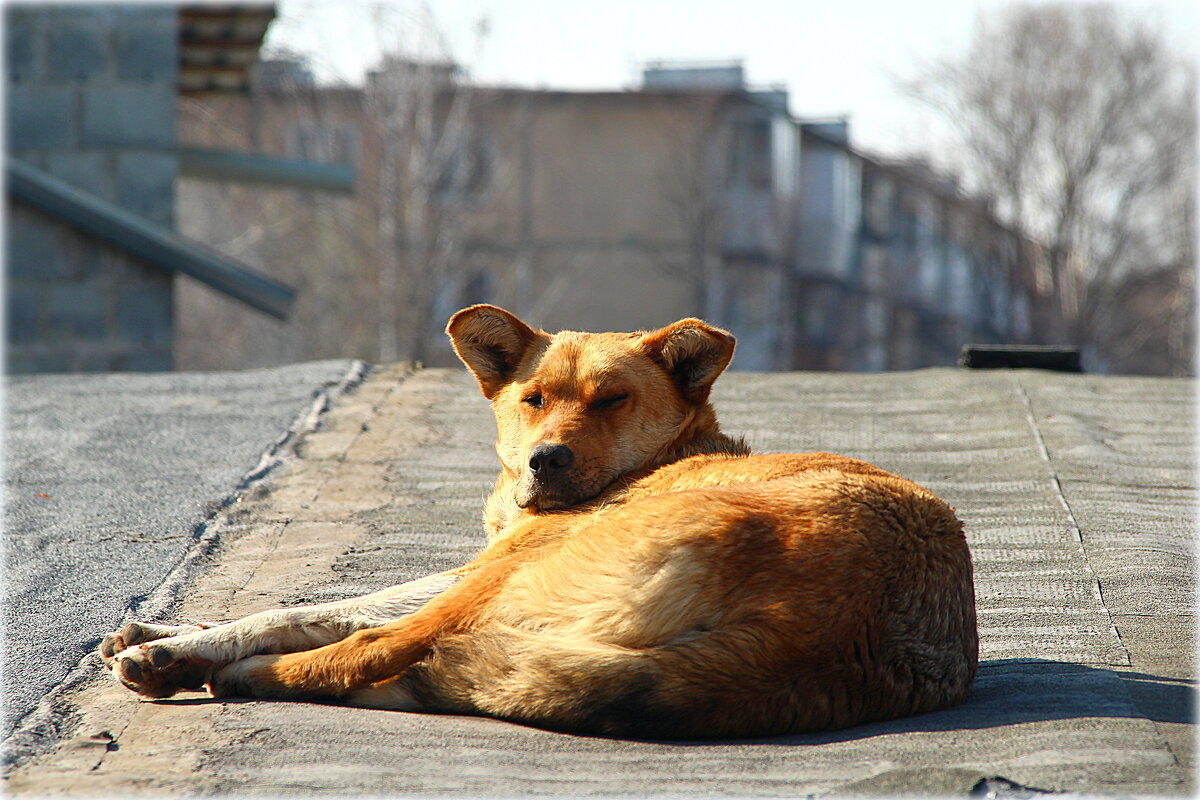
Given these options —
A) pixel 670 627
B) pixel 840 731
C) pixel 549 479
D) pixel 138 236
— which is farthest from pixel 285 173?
pixel 840 731

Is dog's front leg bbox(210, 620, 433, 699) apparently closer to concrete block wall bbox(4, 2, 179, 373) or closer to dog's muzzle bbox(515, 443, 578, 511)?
dog's muzzle bbox(515, 443, 578, 511)

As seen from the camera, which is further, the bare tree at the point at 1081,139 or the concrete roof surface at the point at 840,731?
the bare tree at the point at 1081,139

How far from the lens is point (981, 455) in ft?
19.6

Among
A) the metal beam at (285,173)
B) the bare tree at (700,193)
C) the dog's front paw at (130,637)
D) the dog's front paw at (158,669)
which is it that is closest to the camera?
the dog's front paw at (158,669)

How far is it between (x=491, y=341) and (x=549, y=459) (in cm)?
73

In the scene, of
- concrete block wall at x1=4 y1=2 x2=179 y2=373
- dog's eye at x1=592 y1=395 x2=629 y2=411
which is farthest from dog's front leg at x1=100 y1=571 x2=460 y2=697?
concrete block wall at x1=4 y1=2 x2=179 y2=373

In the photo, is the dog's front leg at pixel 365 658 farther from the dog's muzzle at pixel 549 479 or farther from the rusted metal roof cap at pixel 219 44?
the rusted metal roof cap at pixel 219 44

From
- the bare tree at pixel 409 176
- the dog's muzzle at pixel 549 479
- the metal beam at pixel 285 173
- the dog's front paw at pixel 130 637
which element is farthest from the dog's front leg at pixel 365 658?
the bare tree at pixel 409 176

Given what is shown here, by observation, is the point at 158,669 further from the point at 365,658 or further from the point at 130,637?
the point at 365,658

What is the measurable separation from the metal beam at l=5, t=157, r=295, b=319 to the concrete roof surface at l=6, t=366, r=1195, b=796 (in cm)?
352

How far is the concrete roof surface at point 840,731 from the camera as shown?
2.56 meters

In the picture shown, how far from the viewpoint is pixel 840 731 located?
2.88 meters

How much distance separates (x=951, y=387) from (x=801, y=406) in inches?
41.9

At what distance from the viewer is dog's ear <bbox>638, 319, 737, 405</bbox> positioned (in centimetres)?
396
